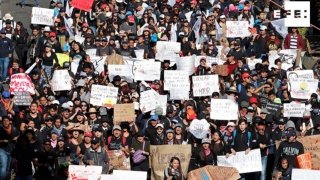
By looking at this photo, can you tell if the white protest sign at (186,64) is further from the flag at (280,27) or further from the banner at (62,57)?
the flag at (280,27)

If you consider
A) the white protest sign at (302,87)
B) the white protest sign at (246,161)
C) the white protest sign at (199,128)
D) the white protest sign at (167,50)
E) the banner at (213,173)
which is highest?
the white protest sign at (167,50)

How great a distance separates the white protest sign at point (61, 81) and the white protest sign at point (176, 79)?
2.26 meters

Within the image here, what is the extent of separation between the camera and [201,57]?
26.1 metres

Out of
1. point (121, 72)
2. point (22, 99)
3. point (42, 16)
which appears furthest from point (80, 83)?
point (42, 16)

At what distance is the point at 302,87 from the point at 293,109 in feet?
4.89

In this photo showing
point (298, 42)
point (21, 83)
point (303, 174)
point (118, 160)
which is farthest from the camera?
point (298, 42)

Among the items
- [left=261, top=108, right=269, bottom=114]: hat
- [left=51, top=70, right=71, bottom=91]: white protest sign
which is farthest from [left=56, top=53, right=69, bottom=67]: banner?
[left=261, top=108, right=269, bottom=114]: hat

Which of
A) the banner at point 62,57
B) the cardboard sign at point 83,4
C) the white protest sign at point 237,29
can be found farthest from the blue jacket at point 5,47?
the white protest sign at point 237,29

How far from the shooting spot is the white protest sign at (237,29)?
2864cm

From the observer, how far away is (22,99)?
78.3 feet

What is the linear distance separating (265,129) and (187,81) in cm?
401

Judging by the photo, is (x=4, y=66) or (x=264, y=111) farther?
(x=4, y=66)

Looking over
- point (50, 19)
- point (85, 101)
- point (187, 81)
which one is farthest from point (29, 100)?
point (50, 19)

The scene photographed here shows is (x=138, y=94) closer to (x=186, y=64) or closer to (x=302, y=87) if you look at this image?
(x=186, y=64)
